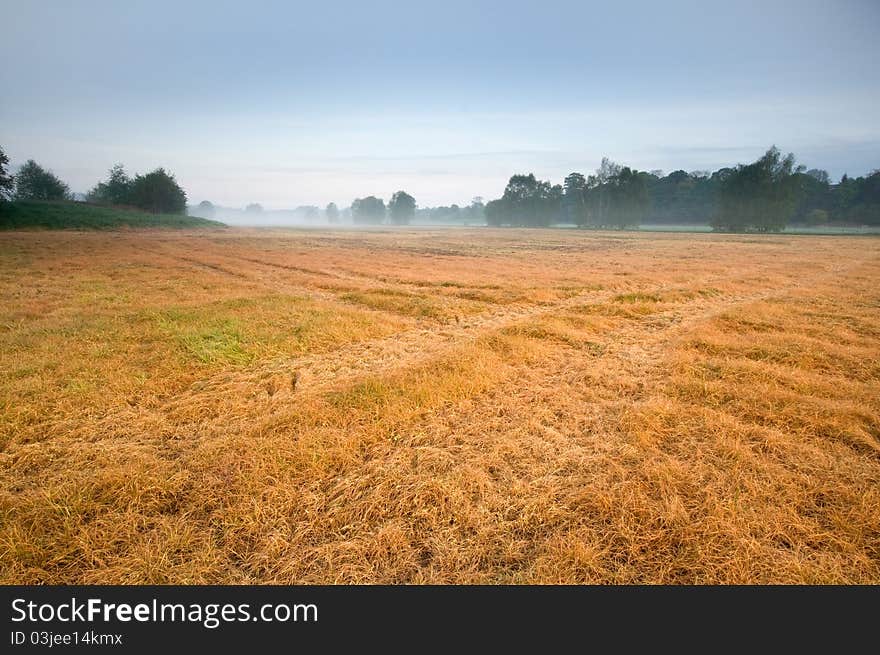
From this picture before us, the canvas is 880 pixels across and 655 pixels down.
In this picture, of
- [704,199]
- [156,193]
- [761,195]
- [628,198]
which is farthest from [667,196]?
[156,193]

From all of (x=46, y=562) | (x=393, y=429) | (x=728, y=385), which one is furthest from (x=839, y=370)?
(x=46, y=562)

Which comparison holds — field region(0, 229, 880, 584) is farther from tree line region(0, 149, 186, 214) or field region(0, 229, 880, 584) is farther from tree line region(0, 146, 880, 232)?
tree line region(0, 149, 186, 214)

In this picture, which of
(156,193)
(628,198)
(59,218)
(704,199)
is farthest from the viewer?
(704,199)

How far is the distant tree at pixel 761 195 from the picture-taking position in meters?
78.3

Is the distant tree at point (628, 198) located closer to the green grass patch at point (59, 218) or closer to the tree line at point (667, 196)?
the tree line at point (667, 196)

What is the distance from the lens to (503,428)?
5516 mm

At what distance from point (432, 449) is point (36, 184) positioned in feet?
403

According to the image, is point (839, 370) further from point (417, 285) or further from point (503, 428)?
point (417, 285)

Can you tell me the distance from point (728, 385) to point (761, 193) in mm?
102762

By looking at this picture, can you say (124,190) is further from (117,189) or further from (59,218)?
(59,218)

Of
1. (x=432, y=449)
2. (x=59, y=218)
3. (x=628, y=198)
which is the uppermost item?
(x=628, y=198)

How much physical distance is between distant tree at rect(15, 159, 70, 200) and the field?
107604 mm

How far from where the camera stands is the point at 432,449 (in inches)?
192

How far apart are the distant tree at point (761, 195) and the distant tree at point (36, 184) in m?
155
